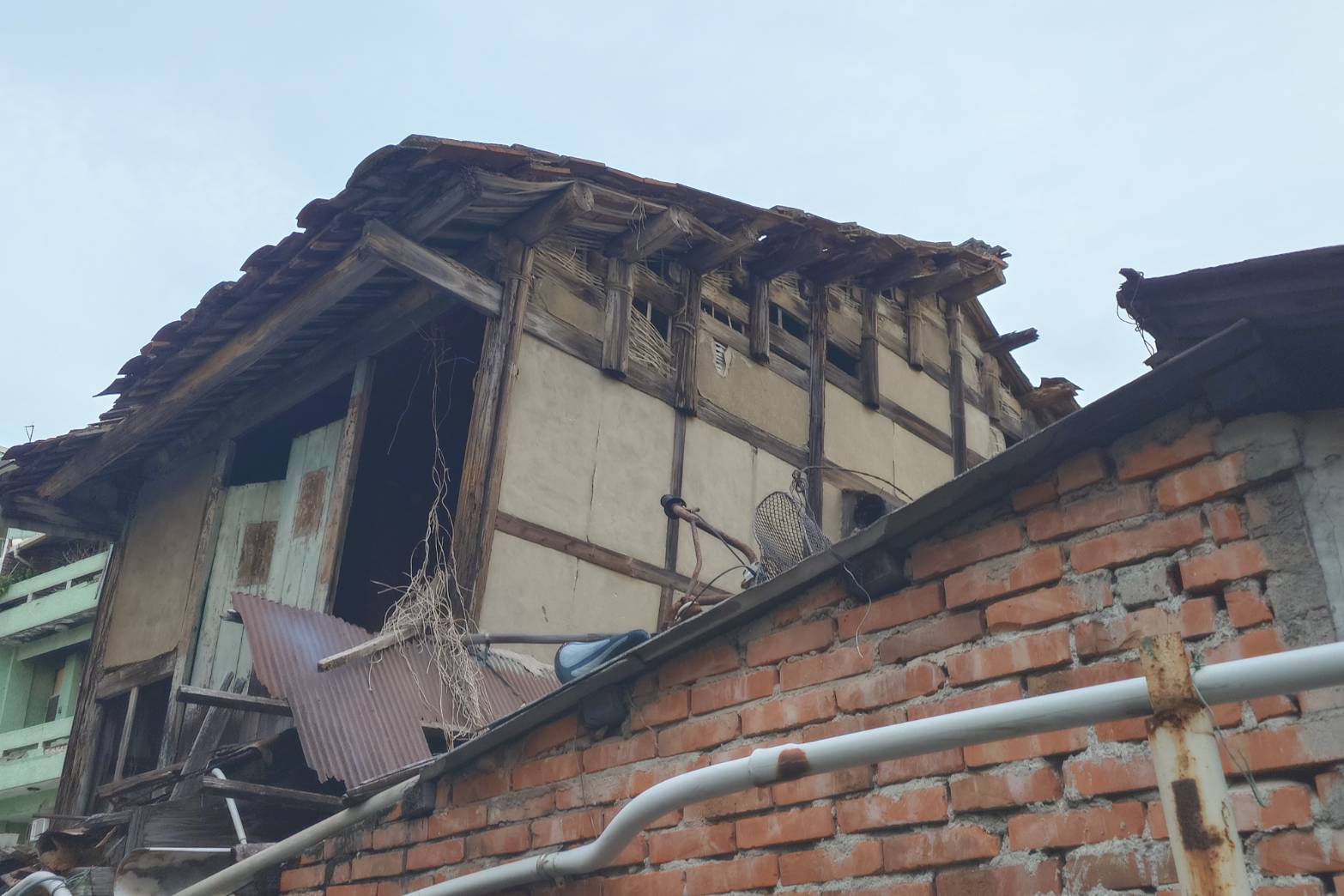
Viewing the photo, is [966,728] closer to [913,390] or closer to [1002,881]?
[1002,881]

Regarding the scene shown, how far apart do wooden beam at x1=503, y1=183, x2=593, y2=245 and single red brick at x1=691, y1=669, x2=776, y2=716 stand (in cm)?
475

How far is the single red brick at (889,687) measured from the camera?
3574mm

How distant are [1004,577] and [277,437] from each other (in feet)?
26.7

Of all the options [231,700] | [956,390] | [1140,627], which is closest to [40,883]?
[231,700]

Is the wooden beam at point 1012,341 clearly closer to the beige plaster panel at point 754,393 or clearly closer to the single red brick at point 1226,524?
the beige plaster panel at point 754,393

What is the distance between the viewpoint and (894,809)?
136 inches

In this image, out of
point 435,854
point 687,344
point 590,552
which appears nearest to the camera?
point 435,854

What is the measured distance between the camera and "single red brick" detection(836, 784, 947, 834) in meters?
3.36

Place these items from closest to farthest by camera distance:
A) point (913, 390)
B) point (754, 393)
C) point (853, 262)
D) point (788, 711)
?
point (788, 711) → point (754, 393) → point (853, 262) → point (913, 390)

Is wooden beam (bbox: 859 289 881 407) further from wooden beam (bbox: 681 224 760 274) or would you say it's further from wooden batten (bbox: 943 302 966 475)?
wooden beam (bbox: 681 224 760 274)

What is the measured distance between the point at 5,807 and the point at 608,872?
23875 millimetres

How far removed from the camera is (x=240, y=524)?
9.59 meters

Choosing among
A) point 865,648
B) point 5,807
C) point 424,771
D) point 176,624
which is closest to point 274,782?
point 424,771

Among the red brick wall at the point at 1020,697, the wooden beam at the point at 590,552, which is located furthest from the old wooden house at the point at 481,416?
the red brick wall at the point at 1020,697
